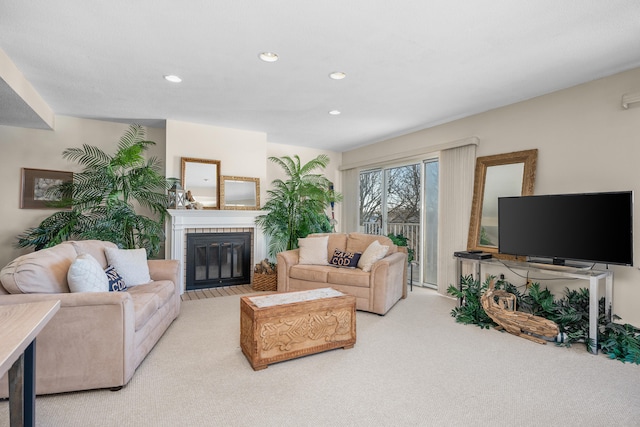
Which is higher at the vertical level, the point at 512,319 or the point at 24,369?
the point at 24,369

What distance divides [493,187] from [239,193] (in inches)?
142

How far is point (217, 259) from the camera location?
511 cm

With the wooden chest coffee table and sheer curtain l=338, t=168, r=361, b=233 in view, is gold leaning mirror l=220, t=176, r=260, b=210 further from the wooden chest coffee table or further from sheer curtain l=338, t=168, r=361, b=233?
the wooden chest coffee table

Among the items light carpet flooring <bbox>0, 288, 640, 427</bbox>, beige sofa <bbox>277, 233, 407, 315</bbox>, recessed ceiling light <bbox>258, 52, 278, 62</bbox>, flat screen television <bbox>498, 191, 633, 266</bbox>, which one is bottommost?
light carpet flooring <bbox>0, 288, 640, 427</bbox>

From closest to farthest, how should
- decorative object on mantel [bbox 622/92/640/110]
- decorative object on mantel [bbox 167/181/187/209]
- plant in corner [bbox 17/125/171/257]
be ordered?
decorative object on mantel [bbox 622/92/640/110] → plant in corner [bbox 17/125/171/257] → decorative object on mantel [bbox 167/181/187/209]

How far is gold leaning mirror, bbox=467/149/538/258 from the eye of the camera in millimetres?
3791

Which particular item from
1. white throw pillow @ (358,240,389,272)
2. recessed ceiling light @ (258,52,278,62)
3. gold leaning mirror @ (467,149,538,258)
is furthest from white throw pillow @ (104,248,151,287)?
gold leaning mirror @ (467,149,538,258)

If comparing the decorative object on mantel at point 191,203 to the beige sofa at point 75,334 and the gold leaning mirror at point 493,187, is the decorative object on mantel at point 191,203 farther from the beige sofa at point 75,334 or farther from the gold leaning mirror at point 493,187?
the gold leaning mirror at point 493,187

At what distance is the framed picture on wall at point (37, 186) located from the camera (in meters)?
4.43

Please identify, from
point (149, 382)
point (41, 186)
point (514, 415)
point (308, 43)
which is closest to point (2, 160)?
point (41, 186)

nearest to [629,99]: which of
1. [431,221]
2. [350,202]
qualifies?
[431,221]

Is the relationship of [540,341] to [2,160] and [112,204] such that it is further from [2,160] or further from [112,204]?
[2,160]

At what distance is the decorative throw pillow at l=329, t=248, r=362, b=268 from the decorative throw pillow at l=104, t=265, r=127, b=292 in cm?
248

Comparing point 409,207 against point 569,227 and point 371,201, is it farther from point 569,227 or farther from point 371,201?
point 569,227
